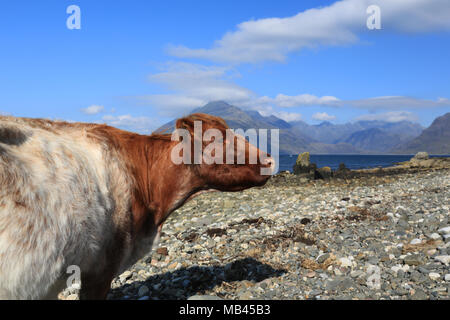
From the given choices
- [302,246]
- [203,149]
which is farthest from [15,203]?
[302,246]

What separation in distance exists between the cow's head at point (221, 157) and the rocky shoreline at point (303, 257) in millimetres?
2161

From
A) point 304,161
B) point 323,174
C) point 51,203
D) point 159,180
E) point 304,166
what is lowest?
point 323,174

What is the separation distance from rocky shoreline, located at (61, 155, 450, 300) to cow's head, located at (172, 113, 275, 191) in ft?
7.09

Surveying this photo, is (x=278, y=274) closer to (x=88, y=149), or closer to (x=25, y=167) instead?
(x=88, y=149)

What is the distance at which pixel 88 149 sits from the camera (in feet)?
15.1

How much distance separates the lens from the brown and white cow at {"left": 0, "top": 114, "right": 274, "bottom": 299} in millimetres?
3504

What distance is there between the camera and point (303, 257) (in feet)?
26.7

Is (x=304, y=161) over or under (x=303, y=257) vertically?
over

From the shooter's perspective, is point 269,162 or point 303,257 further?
point 303,257

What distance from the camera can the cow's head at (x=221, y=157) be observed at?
534 cm

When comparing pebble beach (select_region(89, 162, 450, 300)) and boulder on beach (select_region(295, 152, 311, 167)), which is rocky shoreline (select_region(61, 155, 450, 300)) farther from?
boulder on beach (select_region(295, 152, 311, 167))

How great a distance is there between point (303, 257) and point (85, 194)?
5.63 m

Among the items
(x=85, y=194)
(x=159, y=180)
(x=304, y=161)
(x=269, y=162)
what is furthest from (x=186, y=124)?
(x=304, y=161)

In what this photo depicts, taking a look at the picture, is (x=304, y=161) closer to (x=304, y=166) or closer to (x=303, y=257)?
(x=304, y=166)
